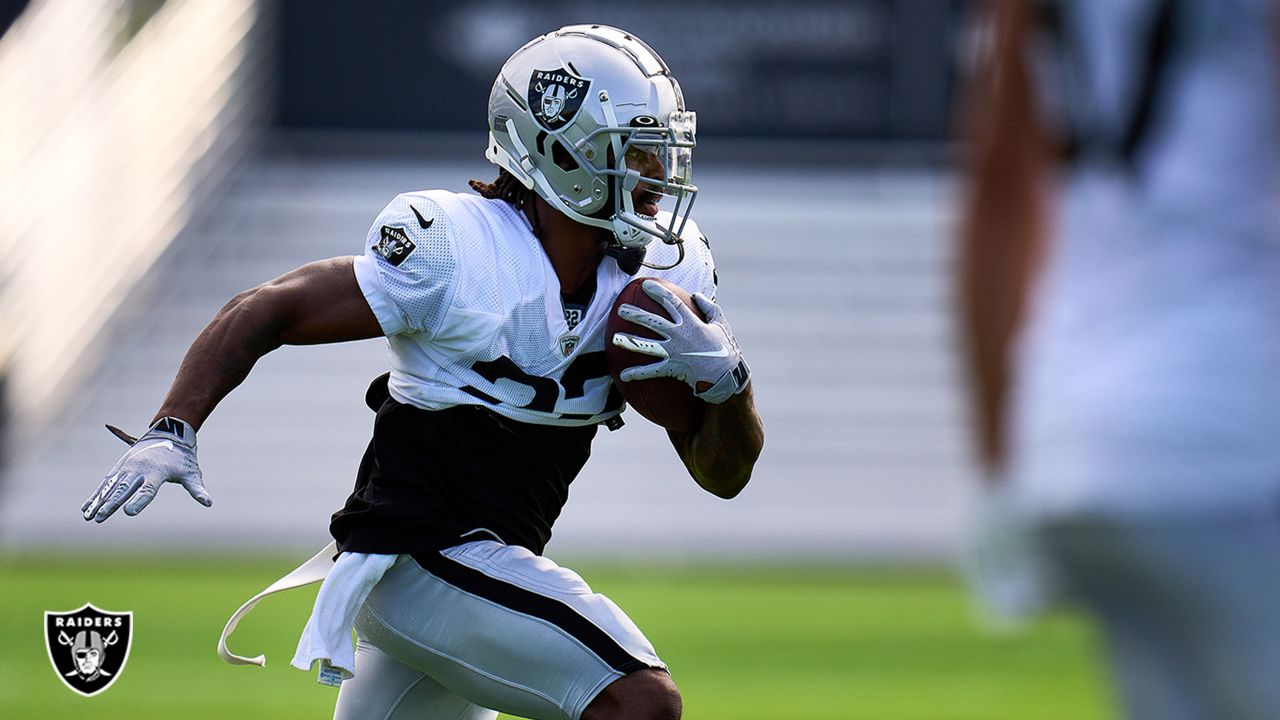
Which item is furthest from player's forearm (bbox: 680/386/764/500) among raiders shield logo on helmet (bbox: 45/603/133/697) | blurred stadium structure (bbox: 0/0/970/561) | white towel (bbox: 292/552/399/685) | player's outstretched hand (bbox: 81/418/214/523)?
blurred stadium structure (bbox: 0/0/970/561)

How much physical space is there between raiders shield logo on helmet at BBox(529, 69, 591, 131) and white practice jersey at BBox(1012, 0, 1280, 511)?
1883mm

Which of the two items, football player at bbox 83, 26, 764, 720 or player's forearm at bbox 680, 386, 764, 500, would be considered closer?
football player at bbox 83, 26, 764, 720

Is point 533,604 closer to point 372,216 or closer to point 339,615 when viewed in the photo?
point 339,615

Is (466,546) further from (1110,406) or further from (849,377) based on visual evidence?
(849,377)

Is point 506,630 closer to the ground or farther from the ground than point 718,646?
closer to the ground

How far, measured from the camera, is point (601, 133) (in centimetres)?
324

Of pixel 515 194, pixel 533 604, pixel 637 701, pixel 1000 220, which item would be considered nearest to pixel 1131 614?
pixel 1000 220

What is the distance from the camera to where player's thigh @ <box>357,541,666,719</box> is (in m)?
2.94

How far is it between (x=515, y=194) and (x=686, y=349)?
54 cm

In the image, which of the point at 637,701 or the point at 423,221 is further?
the point at 423,221

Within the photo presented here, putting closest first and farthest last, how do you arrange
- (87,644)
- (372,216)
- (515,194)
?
1. (515,194)
2. (87,644)
3. (372,216)

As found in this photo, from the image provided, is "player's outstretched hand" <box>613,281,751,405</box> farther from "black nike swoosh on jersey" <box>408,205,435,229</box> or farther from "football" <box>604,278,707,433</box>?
"black nike swoosh on jersey" <box>408,205,435,229</box>

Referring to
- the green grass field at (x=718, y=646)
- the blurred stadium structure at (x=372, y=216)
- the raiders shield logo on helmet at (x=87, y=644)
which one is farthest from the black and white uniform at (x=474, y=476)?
the blurred stadium structure at (x=372, y=216)

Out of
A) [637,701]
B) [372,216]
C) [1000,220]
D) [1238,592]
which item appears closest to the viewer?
[1238,592]
